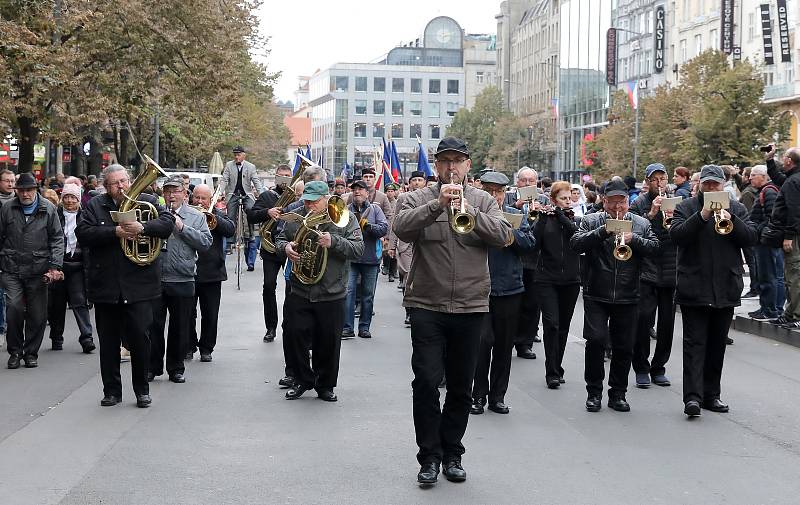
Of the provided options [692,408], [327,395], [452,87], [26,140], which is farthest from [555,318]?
[452,87]

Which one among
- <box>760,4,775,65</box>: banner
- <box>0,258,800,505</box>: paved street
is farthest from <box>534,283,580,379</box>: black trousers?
<box>760,4,775,65</box>: banner

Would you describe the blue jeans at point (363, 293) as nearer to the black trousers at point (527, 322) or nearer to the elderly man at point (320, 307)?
the black trousers at point (527, 322)

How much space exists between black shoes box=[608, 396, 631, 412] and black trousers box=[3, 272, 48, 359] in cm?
603

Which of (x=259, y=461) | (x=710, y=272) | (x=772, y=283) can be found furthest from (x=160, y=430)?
(x=772, y=283)

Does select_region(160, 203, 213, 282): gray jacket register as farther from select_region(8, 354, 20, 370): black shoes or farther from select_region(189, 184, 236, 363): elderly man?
select_region(8, 354, 20, 370): black shoes

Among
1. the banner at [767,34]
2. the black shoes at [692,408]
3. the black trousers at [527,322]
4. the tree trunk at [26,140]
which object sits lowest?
the black shoes at [692,408]

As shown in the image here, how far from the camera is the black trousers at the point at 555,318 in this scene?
35.0 feet

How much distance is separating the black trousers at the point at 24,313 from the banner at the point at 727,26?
1964 inches

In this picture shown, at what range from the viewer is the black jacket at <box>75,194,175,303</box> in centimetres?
919

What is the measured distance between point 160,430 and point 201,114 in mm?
22106

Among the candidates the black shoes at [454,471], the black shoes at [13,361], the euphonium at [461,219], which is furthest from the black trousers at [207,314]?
the euphonium at [461,219]

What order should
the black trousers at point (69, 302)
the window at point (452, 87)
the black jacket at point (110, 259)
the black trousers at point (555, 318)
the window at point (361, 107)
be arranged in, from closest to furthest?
the black jacket at point (110, 259) < the black trousers at point (555, 318) < the black trousers at point (69, 302) < the window at point (452, 87) < the window at point (361, 107)

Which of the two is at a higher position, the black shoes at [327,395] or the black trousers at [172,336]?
the black trousers at [172,336]

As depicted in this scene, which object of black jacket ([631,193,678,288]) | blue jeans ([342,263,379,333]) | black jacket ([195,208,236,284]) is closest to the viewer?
black jacket ([631,193,678,288])
